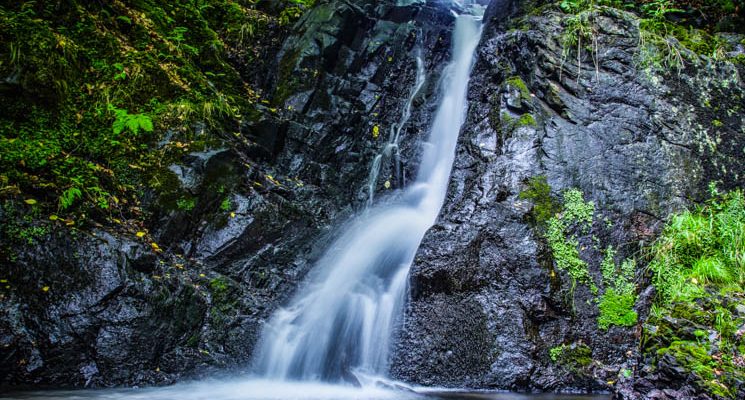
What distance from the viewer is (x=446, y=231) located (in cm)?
529

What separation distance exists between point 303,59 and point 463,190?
15.1 ft

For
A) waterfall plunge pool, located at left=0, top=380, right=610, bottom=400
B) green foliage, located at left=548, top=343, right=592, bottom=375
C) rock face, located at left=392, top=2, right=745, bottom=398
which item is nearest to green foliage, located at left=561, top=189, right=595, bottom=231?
rock face, located at left=392, top=2, right=745, bottom=398

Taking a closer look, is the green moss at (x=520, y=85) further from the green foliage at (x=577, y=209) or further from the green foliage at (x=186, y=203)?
the green foliage at (x=186, y=203)

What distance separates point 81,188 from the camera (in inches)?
194

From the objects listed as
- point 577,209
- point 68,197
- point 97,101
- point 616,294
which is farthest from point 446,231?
point 97,101

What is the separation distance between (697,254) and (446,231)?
304 cm

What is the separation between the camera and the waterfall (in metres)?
5.02

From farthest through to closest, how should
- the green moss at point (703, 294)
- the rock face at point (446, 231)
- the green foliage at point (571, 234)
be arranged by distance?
the green foliage at point (571, 234)
the rock face at point (446, 231)
the green moss at point (703, 294)

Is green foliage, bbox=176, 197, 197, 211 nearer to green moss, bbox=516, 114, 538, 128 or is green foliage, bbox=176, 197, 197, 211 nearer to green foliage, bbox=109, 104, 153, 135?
green foliage, bbox=109, 104, 153, 135

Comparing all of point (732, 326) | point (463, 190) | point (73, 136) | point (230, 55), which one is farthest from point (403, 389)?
point (230, 55)

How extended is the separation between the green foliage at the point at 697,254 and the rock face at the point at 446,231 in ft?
0.76

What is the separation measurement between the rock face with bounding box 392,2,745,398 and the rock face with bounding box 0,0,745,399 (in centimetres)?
2

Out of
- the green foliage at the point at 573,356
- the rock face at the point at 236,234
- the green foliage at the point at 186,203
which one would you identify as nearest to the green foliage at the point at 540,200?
the green foliage at the point at 573,356

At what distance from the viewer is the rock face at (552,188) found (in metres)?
4.62
